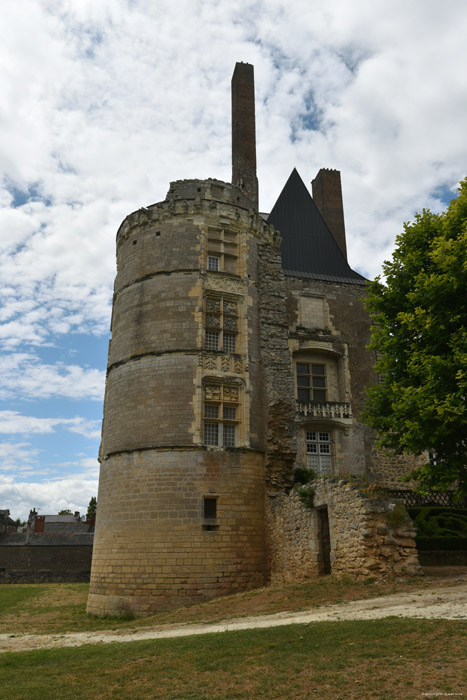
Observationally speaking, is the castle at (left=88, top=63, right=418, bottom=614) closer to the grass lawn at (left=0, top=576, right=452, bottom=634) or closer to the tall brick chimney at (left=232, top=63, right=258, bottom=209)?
the grass lawn at (left=0, top=576, right=452, bottom=634)

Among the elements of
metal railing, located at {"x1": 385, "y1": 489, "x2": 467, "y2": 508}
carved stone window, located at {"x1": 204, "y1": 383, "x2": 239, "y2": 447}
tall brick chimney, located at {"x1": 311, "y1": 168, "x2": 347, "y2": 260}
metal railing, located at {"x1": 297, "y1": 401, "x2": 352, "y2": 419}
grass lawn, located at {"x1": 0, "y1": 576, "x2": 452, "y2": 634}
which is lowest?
grass lawn, located at {"x1": 0, "y1": 576, "x2": 452, "y2": 634}

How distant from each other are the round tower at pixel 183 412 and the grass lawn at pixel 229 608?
110cm

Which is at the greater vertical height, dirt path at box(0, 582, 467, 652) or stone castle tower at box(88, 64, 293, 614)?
stone castle tower at box(88, 64, 293, 614)

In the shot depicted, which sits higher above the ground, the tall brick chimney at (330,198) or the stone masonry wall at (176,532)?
the tall brick chimney at (330,198)

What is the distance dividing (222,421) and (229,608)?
637cm

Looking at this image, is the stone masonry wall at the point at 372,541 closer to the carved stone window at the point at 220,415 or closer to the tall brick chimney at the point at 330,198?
the carved stone window at the point at 220,415

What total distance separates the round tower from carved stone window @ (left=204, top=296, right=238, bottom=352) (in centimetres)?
5

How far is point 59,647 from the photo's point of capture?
10.4 meters

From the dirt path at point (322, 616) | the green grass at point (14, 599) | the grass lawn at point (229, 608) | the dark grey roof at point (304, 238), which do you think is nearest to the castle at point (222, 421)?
the grass lawn at point (229, 608)

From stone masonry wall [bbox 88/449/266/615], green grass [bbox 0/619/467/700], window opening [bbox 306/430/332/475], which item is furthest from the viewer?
window opening [bbox 306/430/332/475]

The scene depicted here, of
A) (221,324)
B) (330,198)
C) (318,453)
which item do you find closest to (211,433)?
(221,324)

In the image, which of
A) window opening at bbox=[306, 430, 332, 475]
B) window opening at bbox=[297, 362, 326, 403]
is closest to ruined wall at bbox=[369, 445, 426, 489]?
window opening at bbox=[306, 430, 332, 475]

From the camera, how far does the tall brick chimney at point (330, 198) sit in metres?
30.2

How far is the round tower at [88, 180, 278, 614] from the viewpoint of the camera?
16766 millimetres
